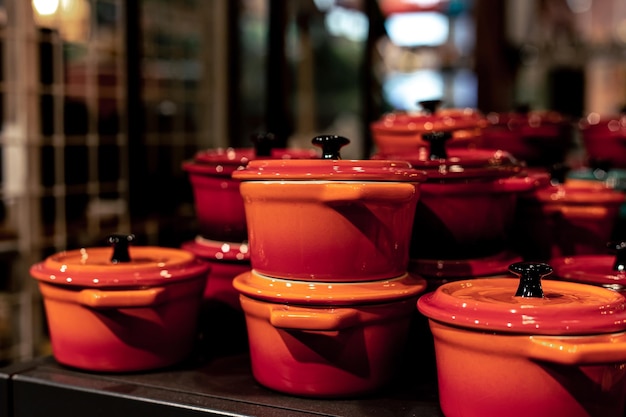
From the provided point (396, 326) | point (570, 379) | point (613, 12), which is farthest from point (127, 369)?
point (613, 12)

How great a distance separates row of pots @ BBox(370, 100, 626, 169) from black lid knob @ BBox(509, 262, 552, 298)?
0.48m

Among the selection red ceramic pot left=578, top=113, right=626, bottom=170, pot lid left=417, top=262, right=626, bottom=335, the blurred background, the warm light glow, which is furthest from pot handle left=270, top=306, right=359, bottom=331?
the warm light glow

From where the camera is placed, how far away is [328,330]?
977 millimetres

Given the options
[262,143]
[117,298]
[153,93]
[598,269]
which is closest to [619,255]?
[598,269]

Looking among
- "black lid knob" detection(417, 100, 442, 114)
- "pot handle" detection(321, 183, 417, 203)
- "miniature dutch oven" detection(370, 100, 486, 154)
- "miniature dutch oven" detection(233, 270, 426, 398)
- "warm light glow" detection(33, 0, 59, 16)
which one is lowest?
"miniature dutch oven" detection(233, 270, 426, 398)

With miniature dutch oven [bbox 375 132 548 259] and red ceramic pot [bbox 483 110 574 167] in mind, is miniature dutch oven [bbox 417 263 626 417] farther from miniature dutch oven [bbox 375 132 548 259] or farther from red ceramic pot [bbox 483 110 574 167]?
red ceramic pot [bbox 483 110 574 167]

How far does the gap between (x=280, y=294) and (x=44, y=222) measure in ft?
7.46

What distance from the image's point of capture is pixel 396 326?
3.44ft

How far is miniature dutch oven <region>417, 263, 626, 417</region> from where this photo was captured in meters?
0.83

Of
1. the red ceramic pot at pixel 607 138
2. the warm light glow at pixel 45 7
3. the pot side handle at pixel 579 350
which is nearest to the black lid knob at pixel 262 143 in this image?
the pot side handle at pixel 579 350

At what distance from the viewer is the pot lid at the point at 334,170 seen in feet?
3.13

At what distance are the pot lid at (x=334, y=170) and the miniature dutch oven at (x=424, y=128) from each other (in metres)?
0.38

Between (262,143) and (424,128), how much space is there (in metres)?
0.31

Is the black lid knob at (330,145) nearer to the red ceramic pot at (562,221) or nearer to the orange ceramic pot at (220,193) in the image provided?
the orange ceramic pot at (220,193)
